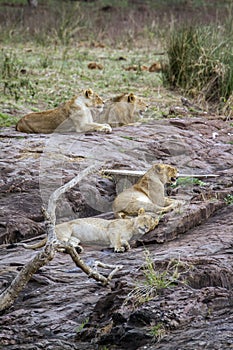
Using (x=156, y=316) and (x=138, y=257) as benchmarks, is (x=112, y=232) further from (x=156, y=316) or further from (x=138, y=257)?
(x=156, y=316)

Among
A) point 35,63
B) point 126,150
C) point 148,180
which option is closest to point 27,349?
point 148,180

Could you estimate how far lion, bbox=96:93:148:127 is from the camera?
1205cm

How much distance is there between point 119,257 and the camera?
712cm

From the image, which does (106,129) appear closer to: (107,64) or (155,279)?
(155,279)

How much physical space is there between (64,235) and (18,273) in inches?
42.8

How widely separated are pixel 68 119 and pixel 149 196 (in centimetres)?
324

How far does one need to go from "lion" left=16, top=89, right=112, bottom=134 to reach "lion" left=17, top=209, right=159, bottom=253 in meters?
3.65

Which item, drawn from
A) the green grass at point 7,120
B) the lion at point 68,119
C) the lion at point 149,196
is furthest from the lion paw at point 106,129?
Result: the lion at point 149,196

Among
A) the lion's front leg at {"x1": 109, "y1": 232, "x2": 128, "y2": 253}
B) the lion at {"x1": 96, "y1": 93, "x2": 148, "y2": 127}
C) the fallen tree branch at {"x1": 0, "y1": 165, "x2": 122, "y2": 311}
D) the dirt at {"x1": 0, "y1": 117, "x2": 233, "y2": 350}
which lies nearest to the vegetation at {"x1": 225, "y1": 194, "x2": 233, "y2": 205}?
the dirt at {"x1": 0, "y1": 117, "x2": 233, "y2": 350}

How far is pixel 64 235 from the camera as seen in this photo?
24.4 ft

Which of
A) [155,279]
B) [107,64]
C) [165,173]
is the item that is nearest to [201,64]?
[107,64]

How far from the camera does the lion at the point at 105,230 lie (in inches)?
294

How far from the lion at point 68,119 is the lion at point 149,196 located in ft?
8.27

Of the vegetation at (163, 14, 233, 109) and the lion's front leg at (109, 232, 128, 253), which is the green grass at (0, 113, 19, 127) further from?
the lion's front leg at (109, 232, 128, 253)
